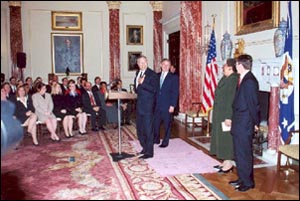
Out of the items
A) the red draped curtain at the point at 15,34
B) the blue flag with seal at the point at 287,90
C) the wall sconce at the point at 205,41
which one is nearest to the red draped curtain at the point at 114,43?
the red draped curtain at the point at 15,34

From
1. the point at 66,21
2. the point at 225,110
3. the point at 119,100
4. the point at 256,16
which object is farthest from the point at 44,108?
the point at 66,21

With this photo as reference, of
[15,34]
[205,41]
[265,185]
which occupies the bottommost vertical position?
[265,185]

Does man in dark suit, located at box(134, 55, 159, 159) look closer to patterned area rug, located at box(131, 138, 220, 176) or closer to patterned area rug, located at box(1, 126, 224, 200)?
patterned area rug, located at box(131, 138, 220, 176)

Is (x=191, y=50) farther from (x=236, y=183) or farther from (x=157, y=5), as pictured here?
(x=236, y=183)

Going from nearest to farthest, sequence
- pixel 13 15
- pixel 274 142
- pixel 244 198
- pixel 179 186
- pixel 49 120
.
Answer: pixel 244 198
pixel 179 186
pixel 274 142
pixel 49 120
pixel 13 15

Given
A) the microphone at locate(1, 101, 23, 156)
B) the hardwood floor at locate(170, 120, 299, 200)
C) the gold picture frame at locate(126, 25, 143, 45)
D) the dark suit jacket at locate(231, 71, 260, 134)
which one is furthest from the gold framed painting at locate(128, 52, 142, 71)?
the microphone at locate(1, 101, 23, 156)

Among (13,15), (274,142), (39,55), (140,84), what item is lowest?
(274,142)

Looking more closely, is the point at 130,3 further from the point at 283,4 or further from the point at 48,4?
the point at 283,4

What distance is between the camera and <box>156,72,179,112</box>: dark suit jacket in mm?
6168

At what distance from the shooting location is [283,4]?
18.2ft

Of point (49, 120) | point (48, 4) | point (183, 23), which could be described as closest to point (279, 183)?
point (49, 120)

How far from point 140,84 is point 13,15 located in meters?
7.93

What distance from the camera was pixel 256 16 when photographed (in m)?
6.30

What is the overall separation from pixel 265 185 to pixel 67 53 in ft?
30.5
